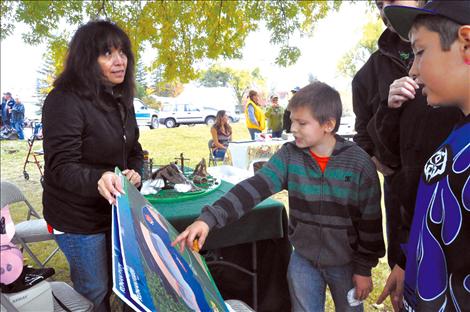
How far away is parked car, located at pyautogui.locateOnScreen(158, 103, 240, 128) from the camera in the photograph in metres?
24.3

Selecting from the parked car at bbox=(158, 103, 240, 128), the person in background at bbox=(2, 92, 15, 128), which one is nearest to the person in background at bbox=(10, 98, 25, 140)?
the person in background at bbox=(2, 92, 15, 128)

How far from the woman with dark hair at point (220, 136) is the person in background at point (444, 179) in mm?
7180

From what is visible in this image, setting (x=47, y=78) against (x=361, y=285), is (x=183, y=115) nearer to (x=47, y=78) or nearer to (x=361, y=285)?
(x=47, y=78)

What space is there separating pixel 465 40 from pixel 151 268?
79 centimetres

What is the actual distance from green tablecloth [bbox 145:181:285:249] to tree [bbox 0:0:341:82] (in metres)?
2.68

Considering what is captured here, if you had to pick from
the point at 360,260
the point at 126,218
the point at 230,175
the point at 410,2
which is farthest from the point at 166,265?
the point at 230,175

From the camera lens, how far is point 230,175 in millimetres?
2939

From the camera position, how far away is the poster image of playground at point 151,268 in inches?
22.5

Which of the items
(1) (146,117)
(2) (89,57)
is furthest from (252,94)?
(1) (146,117)

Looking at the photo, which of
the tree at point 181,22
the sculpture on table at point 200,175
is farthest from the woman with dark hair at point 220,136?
the sculpture on table at point 200,175

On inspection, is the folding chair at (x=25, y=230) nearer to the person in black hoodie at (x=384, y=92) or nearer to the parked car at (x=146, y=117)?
the person in black hoodie at (x=384, y=92)

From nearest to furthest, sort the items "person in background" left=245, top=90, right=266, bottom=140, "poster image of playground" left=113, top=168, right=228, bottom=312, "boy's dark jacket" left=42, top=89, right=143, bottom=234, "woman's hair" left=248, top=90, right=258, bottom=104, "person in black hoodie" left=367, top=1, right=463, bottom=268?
"poster image of playground" left=113, top=168, right=228, bottom=312 < "person in black hoodie" left=367, top=1, right=463, bottom=268 < "boy's dark jacket" left=42, top=89, right=143, bottom=234 < "woman's hair" left=248, top=90, right=258, bottom=104 < "person in background" left=245, top=90, right=266, bottom=140

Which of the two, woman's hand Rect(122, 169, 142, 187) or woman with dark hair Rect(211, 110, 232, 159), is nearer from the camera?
woman's hand Rect(122, 169, 142, 187)

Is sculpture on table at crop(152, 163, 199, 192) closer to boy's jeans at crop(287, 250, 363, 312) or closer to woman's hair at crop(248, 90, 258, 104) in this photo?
boy's jeans at crop(287, 250, 363, 312)
